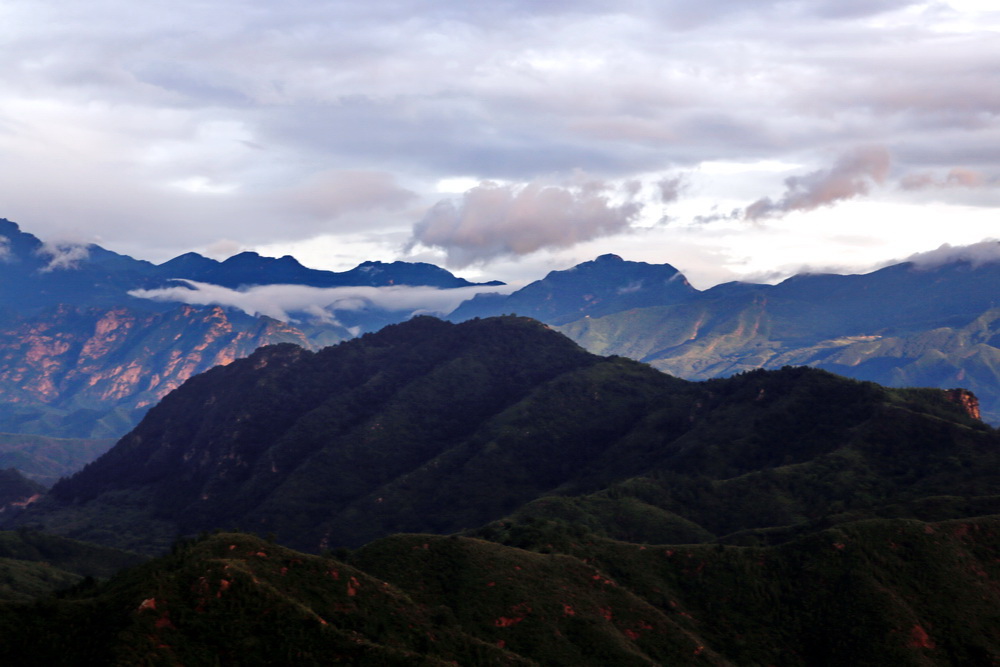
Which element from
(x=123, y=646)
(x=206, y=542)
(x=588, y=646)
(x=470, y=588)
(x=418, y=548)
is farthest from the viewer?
(x=418, y=548)

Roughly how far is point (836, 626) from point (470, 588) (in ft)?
229

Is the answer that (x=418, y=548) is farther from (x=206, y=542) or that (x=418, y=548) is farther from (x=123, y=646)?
(x=123, y=646)

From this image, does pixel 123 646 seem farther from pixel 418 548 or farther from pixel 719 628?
pixel 719 628

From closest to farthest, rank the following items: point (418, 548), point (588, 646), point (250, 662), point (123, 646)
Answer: point (123, 646) < point (250, 662) < point (588, 646) < point (418, 548)

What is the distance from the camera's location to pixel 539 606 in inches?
6339

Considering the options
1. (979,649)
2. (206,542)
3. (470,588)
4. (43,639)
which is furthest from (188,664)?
(979,649)

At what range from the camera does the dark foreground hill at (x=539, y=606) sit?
4380 inches

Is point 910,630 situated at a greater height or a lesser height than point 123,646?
lesser

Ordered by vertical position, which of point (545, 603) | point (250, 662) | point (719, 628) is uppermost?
point (250, 662)

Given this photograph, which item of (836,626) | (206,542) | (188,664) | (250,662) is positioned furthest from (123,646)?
(836,626)

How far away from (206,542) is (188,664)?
33633mm

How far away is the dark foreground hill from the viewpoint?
111m

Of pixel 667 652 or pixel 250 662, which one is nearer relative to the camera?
pixel 250 662

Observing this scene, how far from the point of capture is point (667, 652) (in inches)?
6358
